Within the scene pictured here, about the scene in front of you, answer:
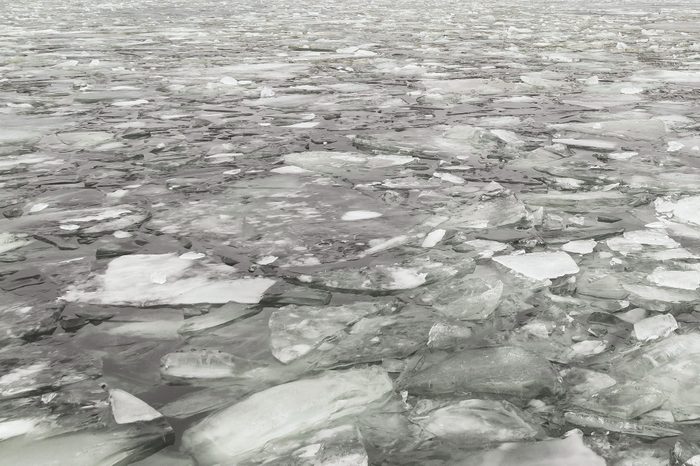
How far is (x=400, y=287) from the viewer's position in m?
1.56

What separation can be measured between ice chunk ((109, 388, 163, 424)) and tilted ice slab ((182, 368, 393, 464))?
3.3 inches

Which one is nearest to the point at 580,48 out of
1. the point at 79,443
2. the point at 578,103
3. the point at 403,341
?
the point at 578,103

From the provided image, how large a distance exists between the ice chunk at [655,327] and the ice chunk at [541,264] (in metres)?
0.27

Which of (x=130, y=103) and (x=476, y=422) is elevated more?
(x=130, y=103)

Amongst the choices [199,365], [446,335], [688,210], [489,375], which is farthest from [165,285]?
[688,210]

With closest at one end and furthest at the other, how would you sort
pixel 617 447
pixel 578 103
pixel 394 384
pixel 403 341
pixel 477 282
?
pixel 617 447
pixel 394 384
pixel 403 341
pixel 477 282
pixel 578 103

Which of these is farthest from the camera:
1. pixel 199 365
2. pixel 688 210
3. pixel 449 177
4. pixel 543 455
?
pixel 449 177

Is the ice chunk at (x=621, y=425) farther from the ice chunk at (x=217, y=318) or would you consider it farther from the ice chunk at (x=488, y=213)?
the ice chunk at (x=488, y=213)

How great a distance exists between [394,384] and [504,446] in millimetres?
246

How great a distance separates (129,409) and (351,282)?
0.66 m

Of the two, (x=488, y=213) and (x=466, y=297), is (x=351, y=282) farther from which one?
(x=488, y=213)

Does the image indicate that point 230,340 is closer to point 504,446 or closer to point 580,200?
point 504,446

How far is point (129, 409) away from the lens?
3.61 ft

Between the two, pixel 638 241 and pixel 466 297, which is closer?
pixel 466 297
